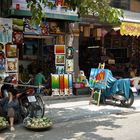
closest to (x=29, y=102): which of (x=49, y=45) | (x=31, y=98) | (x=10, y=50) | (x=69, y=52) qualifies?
(x=31, y=98)

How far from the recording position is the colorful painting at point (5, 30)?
45.0 ft

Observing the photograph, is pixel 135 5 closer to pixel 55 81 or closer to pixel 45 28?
pixel 45 28

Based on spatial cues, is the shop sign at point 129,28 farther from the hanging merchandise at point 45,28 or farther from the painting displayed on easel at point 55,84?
the painting displayed on easel at point 55,84

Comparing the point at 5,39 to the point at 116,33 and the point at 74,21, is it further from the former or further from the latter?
the point at 116,33

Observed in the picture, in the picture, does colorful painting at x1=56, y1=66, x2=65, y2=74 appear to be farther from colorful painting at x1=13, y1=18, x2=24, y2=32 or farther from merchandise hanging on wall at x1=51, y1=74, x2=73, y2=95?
colorful painting at x1=13, y1=18, x2=24, y2=32

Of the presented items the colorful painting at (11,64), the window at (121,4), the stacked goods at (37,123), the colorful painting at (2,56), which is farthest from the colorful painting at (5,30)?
the window at (121,4)

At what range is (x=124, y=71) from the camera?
1925 centimetres

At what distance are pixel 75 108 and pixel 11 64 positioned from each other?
2992 millimetres

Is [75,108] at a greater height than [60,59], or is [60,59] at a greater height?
[60,59]

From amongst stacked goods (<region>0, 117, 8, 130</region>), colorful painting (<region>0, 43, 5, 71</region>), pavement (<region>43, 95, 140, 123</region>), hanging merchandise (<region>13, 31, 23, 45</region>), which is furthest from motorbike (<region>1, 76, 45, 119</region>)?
hanging merchandise (<region>13, 31, 23, 45</region>)

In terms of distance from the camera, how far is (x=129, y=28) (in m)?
→ 16.6

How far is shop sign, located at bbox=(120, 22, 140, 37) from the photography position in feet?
53.5

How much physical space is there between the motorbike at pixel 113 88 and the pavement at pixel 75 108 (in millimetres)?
299

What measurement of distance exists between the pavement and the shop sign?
305 cm
